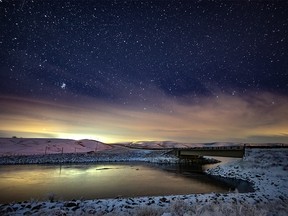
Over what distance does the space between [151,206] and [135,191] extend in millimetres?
10361

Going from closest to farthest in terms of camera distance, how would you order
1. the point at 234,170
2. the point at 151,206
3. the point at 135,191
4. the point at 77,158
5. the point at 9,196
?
1. the point at 151,206
2. the point at 9,196
3. the point at 135,191
4. the point at 234,170
5. the point at 77,158

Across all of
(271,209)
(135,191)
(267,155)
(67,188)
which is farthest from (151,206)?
(267,155)

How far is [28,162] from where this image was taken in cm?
5506

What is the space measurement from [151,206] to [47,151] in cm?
6708

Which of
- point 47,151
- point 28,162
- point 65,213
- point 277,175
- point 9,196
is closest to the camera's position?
point 65,213

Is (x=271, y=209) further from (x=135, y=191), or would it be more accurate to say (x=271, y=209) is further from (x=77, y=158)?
(x=77, y=158)

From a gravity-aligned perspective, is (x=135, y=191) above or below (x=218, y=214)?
below

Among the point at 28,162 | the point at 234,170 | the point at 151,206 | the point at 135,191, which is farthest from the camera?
the point at 28,162

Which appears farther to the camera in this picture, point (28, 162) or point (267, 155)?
point (28, 162)

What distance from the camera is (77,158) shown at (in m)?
64.2

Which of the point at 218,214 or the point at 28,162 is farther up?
the point at 218,214

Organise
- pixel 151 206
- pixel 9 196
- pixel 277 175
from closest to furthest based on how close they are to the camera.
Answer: pixel 151 206 → pixel 9 196 → pixel 277 175

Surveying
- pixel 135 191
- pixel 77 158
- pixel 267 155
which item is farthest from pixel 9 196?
pixel 77 158

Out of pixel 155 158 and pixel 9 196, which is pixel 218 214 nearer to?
pixel 9 196
